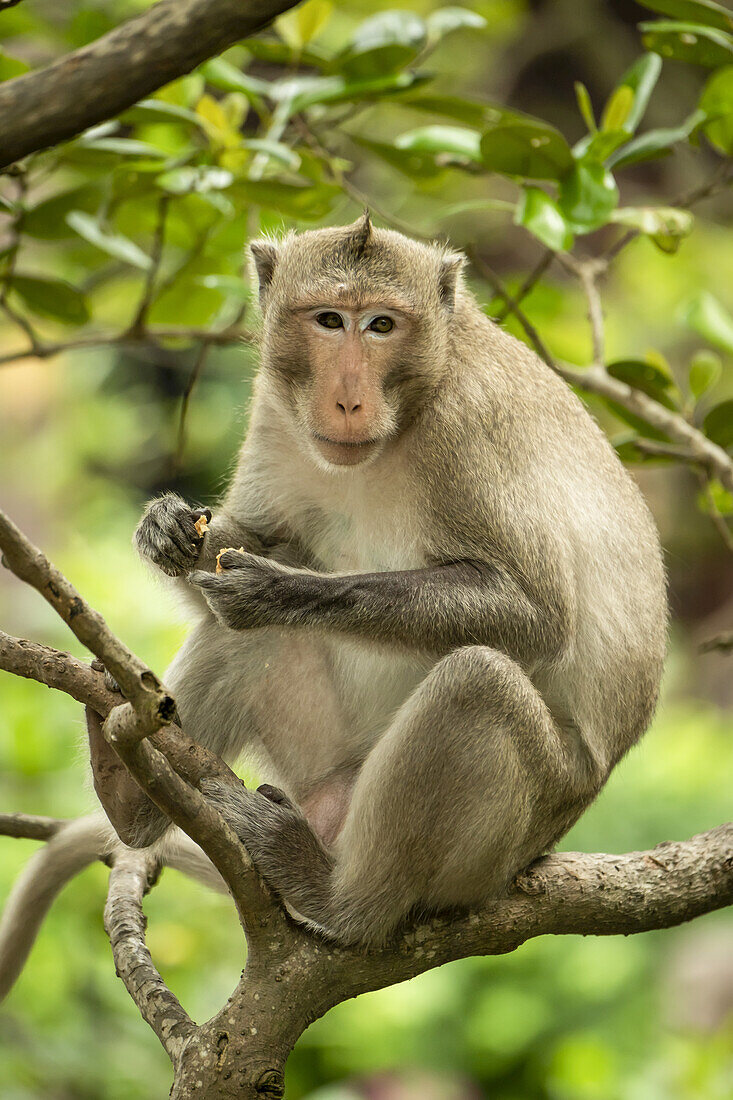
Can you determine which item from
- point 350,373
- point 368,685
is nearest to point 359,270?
point 350,373

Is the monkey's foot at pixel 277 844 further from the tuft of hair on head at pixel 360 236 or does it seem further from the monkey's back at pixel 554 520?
the tuft of hair on head at pixel 360 236

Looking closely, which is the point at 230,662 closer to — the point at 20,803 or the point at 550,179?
the point at 550,179

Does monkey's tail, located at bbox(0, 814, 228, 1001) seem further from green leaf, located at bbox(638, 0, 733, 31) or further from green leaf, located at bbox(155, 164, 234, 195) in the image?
green leaf, located at bbox(638, 0, 733, 31)

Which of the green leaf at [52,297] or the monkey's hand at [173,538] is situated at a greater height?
the green leaf at [52,297]

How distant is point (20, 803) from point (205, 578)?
3348 millimetres

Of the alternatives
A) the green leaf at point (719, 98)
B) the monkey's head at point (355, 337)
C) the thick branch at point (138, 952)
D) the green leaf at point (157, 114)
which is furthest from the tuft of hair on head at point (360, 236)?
the thick branch at point (138, 952)

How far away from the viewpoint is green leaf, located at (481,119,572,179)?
3133mm

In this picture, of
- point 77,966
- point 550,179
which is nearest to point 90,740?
point 550,179

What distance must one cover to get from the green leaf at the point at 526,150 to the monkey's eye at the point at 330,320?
682mm

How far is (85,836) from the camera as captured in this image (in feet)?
11.0

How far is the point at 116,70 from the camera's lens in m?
1.82

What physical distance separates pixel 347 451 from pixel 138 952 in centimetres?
132

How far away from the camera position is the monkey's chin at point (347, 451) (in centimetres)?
295

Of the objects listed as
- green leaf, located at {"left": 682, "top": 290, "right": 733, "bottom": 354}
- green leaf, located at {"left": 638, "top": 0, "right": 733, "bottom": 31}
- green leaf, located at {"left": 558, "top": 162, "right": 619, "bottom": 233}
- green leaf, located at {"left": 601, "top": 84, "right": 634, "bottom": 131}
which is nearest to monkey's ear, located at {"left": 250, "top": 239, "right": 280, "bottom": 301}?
green leaf, located at {"left": 558, "top": 162, "right": 619, "bottom": 233}
